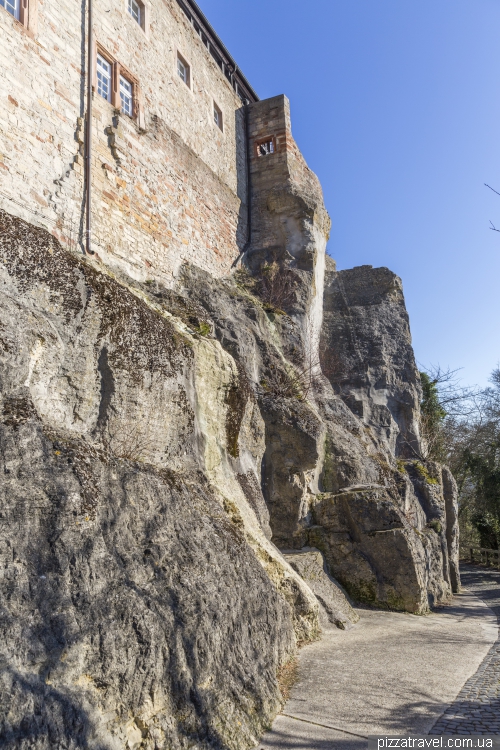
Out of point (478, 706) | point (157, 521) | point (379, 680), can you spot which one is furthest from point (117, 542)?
point (478, 706)

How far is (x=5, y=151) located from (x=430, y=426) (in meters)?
19.2

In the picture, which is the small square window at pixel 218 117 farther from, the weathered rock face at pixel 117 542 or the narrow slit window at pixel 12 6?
the weathered rock face at pixel 117 542

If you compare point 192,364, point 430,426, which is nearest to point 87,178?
point 192,364

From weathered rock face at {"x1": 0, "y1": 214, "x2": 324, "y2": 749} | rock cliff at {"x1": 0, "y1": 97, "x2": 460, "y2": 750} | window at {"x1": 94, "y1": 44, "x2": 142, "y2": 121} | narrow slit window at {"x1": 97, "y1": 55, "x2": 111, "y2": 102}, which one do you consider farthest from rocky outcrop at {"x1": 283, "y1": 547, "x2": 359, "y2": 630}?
narrow slit window at {"x1": 97, "y1": 55, "x2": 111, "y2": 102}

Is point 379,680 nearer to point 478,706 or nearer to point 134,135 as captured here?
point 478,706

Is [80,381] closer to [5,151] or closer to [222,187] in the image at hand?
[5,151]

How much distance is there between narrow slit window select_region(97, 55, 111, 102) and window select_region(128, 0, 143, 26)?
2.30 metres

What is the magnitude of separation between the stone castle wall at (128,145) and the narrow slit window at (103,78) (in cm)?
28

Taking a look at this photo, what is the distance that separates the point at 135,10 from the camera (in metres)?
13.9

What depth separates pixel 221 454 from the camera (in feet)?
28.2

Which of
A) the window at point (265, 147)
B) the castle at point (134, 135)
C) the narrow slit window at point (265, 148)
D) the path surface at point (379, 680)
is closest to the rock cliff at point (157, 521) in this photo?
the path surface at point (379, 680)

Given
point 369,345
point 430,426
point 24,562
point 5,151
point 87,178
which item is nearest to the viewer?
point 24,562

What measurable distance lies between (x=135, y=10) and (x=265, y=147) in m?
6.96

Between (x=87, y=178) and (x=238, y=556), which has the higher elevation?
(x=87, y=178)
